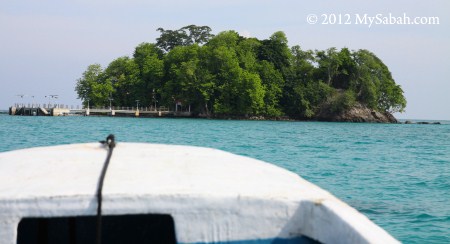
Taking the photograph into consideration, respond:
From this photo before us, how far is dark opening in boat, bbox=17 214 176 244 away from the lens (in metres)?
3.44

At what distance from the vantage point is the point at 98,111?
11262 centimetres

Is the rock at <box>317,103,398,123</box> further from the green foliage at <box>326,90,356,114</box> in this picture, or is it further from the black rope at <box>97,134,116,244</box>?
the black rope at <box>97,134,116,244</box>

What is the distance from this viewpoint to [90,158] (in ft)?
10.2

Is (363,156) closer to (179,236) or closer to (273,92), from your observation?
(179,236)

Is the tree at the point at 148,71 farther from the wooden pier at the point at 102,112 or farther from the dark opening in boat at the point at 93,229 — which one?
the dark opening in boat at the point at 93,229

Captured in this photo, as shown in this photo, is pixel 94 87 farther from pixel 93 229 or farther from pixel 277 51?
pixel 93 229

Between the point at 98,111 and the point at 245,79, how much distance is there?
28.9m

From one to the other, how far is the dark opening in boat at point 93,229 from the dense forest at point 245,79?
97.9 metres

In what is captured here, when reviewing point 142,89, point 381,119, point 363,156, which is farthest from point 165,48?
point 363,156

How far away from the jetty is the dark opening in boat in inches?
4208

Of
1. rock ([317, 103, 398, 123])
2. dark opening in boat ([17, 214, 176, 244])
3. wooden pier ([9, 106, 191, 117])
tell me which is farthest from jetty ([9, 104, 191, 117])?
dark opening in boat ([17, 214, 176, 244])

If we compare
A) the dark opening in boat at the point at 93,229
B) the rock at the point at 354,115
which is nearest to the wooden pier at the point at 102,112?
the rock at the point at 354,115

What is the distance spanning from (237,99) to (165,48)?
2344 cm

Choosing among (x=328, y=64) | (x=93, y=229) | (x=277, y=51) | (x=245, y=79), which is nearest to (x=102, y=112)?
(x=245, y=79)
